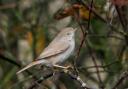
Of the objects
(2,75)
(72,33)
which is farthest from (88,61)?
(72,33)

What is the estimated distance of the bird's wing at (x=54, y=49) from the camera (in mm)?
7125

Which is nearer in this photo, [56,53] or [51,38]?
[56,53]

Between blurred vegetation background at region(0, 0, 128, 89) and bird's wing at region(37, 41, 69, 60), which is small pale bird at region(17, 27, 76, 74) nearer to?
bird's wing at region(37, 41, 69, 60)

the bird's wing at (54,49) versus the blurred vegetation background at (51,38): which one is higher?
the bird's wing at (54,49)

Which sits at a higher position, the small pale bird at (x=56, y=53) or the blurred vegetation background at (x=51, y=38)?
the small pale bird at (x=56, y=53)

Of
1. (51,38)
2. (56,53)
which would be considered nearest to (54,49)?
(56,53)

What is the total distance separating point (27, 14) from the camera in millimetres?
10000

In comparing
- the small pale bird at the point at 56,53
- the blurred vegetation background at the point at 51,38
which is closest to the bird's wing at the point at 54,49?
the small pale bird at the point at 56,53

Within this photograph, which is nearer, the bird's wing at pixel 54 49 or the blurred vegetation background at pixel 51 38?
the bird's wing at pixel 54 49

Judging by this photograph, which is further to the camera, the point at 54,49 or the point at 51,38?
the point at 51,38

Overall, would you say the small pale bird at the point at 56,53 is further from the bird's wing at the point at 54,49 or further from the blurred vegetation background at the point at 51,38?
the blurred vegetation background at the point at 51,38

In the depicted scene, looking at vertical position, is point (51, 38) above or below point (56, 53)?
below

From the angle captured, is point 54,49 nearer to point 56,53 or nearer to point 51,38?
point 56,53

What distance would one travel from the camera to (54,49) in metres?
7.28
